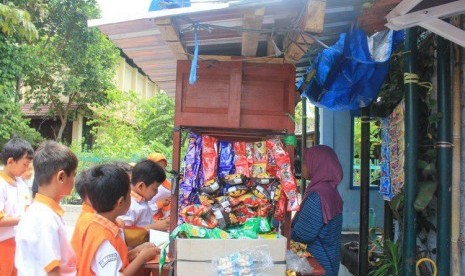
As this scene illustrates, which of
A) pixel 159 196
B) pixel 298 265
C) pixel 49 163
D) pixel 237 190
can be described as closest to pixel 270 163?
pixel 237 190

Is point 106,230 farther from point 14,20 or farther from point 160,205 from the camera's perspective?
point 14,20

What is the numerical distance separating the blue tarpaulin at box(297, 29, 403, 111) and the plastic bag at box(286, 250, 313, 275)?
143 centimetres

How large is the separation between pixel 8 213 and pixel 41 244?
81.6 inches

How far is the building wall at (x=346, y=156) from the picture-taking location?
648 cm

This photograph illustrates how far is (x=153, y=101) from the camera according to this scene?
16312mm

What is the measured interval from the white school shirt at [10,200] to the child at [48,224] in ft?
5.62

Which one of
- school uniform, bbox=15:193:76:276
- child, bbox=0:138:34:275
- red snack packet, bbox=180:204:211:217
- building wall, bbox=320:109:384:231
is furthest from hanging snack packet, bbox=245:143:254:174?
building wall, bbox=320:109:384:231

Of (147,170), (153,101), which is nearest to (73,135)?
(153,101)

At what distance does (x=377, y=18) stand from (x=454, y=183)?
4.04 feet

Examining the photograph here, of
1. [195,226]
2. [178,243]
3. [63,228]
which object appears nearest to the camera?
[63,228]

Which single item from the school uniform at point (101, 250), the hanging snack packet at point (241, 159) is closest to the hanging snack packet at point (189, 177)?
the hanging snack packet at point (241, 159)

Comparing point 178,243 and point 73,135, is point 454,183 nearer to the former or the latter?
point 178,243

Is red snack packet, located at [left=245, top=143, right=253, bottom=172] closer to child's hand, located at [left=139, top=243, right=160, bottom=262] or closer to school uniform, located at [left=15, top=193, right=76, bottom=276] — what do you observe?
child's hand, located at [left=139, top=243, right=160, bottom=262]

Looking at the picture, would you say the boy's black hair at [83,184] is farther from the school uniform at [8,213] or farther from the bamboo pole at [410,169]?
the bamboo pole at [410,169]
